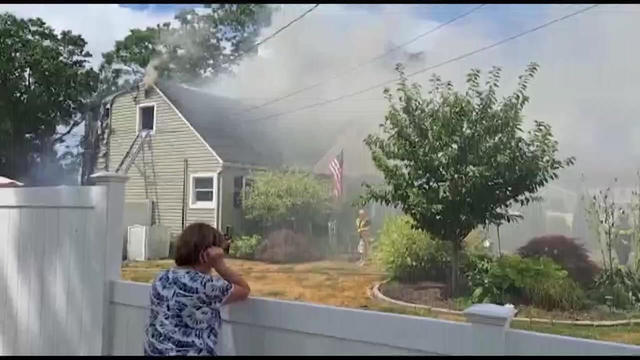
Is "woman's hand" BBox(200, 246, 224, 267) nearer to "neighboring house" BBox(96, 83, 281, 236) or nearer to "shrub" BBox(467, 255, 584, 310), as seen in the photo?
"shrub" BBox(467, 255, 584, 310)

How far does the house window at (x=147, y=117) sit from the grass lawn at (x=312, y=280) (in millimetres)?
1709

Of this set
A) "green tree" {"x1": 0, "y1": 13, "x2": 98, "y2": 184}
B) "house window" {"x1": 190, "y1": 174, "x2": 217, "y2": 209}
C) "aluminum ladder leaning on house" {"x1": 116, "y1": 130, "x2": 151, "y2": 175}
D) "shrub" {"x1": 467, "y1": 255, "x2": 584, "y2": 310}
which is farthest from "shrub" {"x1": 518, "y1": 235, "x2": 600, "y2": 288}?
"green tree" {"x1": 0, "y1": 13, "x2": 98, "y2": 184}

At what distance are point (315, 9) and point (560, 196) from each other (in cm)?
247

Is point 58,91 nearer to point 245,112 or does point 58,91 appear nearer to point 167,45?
point 167,45

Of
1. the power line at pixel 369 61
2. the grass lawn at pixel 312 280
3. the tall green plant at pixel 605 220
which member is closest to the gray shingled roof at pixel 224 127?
the power line at pixel 369 61

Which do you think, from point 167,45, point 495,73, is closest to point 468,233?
point 495,73

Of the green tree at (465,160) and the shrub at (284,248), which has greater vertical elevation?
the green tree at (465,160)

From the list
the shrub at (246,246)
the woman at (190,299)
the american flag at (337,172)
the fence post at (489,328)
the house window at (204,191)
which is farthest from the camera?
the house window at (204,191)

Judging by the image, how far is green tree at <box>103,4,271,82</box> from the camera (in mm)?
5539

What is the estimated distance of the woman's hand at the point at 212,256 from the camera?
1830mm

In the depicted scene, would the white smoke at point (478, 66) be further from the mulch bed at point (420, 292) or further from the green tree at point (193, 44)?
the mulch bed at point (420, 292)

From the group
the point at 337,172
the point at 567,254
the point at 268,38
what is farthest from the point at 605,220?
the point at 268,38

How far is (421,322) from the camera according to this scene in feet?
5.66

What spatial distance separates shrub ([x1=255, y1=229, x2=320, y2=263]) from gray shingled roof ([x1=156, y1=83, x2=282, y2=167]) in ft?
1.96
